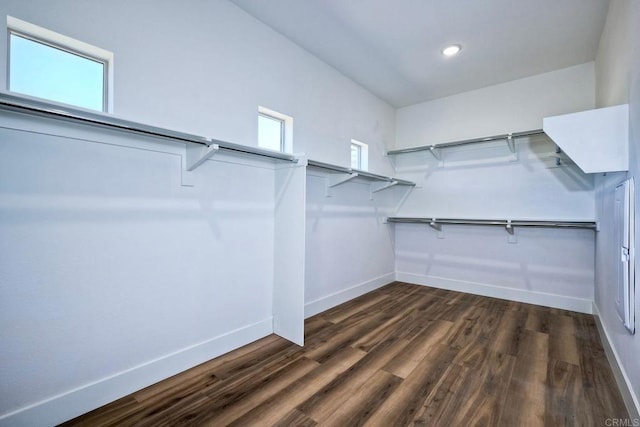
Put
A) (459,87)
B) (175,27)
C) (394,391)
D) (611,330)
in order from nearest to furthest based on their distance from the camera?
1. (394,391)
2. (175,27)
3. (611,330)
4. (459,87)

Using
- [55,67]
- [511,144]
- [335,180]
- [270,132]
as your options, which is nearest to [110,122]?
[55,67]

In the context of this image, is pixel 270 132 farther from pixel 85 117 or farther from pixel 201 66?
pixel 85 117

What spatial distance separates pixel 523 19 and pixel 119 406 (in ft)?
13.0

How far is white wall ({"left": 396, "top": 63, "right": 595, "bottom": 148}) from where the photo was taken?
315 centimetres

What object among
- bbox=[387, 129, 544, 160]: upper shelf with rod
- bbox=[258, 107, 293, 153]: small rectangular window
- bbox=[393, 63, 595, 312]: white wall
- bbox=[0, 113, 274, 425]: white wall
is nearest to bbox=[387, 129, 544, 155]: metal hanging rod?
bbox=[387, 129, 544, 160]: upper shelf with rod

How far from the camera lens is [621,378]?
1743 mm

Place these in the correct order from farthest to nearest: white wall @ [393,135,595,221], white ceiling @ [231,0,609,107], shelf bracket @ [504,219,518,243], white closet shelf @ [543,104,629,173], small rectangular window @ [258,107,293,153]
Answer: shelf bracket @ [504,219,518,243]
white wall @ [393,135,595,221]
small rectangular window @ [258,107,293,153]
white ceiling @ [231,0,609,107]
white closet shelf @ [543,104,629,173]

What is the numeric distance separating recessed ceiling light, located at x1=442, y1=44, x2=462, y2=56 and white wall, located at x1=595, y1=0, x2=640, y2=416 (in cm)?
107

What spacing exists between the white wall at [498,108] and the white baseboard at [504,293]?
1.94 m

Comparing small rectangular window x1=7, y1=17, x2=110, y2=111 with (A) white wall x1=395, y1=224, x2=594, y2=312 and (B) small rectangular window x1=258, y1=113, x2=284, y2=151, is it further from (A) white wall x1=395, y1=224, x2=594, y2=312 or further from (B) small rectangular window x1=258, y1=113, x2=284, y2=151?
(A) white wall x1=395, y1=224, x2=594, y2=312

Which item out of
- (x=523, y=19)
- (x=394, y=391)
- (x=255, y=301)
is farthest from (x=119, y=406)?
(x=523, y=19)

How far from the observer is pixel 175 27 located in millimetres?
1872

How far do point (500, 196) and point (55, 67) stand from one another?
14.0 ft

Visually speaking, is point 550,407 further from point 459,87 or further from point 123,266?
point 459,87
